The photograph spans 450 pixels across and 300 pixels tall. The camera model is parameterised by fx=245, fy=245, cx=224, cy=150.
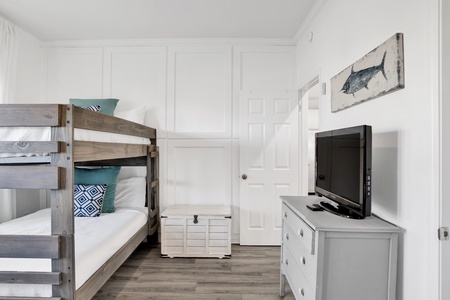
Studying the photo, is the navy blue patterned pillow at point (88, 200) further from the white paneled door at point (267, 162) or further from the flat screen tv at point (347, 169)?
the flat screen tv at point (347, 169)

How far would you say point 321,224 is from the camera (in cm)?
132

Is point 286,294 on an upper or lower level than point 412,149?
lower

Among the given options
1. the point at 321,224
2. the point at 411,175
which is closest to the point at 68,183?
the point at 321,224

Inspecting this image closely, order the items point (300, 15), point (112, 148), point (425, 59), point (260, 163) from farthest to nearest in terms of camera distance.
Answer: point (260, 163) < point (300, 15) < point (112, 148) < point (425, 59)

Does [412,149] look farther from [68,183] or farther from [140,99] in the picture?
[140,99]

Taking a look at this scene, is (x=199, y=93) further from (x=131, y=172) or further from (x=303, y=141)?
(x=303, y=141)

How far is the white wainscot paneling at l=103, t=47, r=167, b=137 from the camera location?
3.23 metres

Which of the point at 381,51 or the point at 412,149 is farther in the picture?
the point at 381,51

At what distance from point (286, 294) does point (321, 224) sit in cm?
117

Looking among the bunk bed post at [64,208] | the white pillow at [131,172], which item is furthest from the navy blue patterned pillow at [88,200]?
the bunk bed post at [64,208]

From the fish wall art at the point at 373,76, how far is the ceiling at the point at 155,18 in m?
1.08

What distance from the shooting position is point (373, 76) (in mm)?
1510

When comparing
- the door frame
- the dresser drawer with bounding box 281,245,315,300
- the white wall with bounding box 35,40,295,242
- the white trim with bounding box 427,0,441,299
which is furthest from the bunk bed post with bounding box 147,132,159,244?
the white trim with bounding box 427,0,441,299

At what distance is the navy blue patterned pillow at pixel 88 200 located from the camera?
242 centimetres
